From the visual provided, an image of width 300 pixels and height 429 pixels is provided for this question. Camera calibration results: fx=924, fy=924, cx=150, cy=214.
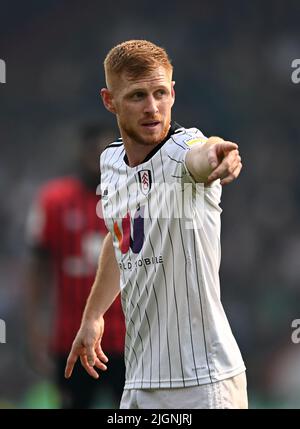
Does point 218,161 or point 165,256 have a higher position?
point 218,161

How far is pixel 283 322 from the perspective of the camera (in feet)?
30.2

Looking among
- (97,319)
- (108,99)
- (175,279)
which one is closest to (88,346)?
(97,319)

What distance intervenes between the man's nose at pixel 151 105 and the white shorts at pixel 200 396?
3.29 feet

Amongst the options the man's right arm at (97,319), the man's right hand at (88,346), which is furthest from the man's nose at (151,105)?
the man's right hand at (88,346)

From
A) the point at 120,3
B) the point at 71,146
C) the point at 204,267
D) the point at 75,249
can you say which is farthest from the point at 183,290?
the point at 120,3

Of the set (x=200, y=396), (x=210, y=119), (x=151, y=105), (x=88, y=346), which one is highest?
(x=210, y=119)

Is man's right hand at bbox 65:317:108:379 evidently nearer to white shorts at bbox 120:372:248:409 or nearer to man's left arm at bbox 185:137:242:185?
white shorts at bbox 120:372:248:409

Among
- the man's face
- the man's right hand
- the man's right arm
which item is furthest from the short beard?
the man's right hand

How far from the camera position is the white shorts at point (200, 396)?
3.19m

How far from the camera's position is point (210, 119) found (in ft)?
33.3

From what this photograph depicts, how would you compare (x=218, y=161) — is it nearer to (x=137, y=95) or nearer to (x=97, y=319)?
(x=137, y=95)

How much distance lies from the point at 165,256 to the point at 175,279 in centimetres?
9
